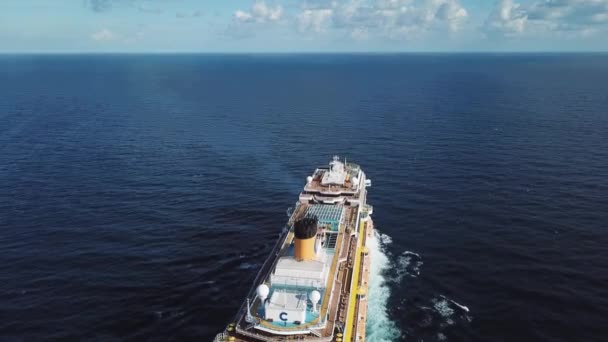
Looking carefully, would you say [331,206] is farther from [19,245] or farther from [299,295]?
[19,245]

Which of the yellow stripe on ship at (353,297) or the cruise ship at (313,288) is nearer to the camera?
the cruise ship at (313,288)

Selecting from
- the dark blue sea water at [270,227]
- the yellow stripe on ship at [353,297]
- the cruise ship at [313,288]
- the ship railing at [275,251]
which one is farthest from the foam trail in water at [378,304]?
the ship railing at [275,251]

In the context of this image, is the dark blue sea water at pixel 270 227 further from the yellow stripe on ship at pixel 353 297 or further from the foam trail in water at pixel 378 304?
the yellow stripe on ship at pixel 353 297

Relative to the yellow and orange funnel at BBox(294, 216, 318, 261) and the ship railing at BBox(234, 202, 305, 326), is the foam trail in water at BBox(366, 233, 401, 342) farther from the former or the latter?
the ship railing at BBox(234, 202, 305, 326)

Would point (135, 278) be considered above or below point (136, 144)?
below

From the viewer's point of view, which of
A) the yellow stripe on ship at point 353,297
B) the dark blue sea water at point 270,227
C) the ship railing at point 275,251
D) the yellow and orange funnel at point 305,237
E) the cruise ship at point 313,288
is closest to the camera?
the cruise ship at point 313,288

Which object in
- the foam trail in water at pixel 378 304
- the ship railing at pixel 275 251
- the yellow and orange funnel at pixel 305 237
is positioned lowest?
the foam trail in water at pixel 378 304

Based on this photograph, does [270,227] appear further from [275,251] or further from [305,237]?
[305,237]

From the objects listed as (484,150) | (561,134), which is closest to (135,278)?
(484,150)
